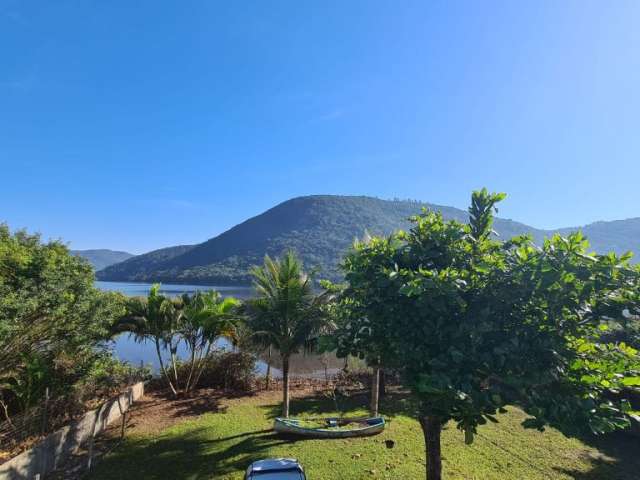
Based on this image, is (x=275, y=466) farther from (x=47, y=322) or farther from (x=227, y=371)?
(x=227, y=371)

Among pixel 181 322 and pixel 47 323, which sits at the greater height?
pixel 47 323

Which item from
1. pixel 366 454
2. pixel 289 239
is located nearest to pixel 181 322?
pixel 366 454

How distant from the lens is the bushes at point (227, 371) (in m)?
16.9

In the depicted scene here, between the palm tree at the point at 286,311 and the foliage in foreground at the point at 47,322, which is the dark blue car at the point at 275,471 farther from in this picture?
the foliage in foreground at the point at 47,322

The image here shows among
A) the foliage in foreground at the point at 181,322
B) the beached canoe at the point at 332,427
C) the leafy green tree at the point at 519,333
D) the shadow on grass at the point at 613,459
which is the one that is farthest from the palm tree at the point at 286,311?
the shadow on grass at the point at 613,459

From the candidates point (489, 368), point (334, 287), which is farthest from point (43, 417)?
point (489, 368)

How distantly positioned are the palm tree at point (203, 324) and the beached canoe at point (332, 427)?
5172mm

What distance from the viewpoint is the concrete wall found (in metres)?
7.54

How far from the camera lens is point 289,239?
502 ft

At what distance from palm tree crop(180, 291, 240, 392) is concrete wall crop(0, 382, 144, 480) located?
350 centimetres

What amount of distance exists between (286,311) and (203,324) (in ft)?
17.0

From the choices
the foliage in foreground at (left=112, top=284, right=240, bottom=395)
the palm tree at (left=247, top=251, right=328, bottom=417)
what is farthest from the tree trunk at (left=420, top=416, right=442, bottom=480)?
the foliage in foreground at (left=112, top=284, right=240, bottom=395)

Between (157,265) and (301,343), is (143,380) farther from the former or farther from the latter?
(157,265)

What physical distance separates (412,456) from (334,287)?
5.12 m
